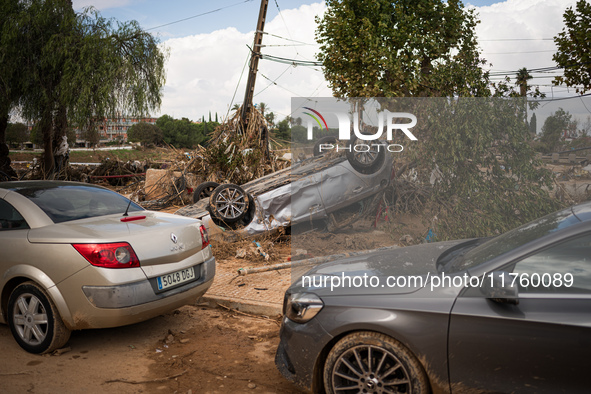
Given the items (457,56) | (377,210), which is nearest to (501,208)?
(377,210)

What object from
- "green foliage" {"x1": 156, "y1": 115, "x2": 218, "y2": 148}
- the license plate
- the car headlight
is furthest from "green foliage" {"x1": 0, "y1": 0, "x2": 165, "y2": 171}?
"green foliage" {"x1": 156, "y1": 115, "x2": 218, "y2": 148}

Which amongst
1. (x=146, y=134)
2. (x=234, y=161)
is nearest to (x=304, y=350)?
(x=234, y=161)

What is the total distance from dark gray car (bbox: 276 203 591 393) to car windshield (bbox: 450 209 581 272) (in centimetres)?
1

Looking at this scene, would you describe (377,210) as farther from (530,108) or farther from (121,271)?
(121,271)

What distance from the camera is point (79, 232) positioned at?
4.14m

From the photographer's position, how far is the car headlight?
3.13 meters

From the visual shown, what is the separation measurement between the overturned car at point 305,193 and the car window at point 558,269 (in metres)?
5.88

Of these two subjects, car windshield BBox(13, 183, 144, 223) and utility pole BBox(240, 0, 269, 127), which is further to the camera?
utility pole BBox(240, 0, 269, 127)

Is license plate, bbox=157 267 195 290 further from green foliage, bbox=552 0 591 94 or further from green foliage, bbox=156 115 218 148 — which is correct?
green foliage, bbox=156 115 218 148

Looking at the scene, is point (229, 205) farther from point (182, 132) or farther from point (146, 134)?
point (182, 132)

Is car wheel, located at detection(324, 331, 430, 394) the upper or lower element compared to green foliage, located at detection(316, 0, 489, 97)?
lower

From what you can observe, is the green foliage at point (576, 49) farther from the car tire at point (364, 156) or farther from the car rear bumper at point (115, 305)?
the car rear bumper at point (115, 305)

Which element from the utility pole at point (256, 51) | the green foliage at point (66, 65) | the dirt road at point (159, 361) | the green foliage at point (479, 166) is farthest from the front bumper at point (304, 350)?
the green foliage at point (66, 65)

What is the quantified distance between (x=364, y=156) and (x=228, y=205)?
281 cm
